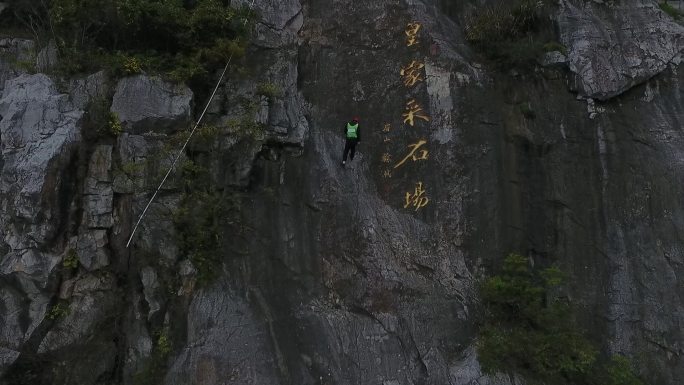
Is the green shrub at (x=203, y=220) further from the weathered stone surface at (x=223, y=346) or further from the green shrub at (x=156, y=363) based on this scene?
the green shrub at (x=156, y=363)

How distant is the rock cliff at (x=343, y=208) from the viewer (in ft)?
24.7

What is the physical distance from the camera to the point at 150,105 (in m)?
8.31

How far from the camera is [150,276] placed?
772cm

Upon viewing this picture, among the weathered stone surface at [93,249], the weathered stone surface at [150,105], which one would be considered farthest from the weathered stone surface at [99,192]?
the weathered stone surface at [150,105]

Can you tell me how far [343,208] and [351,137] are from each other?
1304mm

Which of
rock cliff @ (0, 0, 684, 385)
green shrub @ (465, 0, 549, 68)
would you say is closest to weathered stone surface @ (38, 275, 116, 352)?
rock cliff @ (0, 0, 684, 385)

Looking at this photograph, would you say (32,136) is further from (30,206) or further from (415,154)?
(415,154)

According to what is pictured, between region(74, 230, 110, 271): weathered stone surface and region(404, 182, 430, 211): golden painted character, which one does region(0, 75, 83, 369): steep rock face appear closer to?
region(74, 230, 110, 271): weathered stone surface

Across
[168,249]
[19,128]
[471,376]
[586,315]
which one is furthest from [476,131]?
[19,128]

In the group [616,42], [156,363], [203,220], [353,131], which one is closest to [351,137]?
Result: [353,131]

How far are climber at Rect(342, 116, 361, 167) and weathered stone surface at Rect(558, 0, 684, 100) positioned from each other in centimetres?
424

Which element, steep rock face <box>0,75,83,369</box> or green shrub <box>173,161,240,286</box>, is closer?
steep rock face <box>0,75,83,369</box>

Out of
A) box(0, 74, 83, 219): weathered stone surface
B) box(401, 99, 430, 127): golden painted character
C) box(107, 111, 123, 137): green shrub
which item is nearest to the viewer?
box(0, 74, 83, 219): weathered stone surface

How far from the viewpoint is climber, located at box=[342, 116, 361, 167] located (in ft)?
28.6
